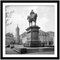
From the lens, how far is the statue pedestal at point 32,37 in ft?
9.00

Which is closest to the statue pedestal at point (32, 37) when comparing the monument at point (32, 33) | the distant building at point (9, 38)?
the monument at point (32, 33)

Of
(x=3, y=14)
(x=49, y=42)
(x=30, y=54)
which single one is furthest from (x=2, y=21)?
(x=49, y=42)

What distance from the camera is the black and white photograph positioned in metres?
2.71

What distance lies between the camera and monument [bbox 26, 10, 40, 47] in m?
2.73

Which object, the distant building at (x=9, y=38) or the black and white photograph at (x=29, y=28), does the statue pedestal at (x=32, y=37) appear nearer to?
the black and white photograph at (x=29, y=28)

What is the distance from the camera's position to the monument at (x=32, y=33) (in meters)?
2.73

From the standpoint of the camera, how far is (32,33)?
281 cm

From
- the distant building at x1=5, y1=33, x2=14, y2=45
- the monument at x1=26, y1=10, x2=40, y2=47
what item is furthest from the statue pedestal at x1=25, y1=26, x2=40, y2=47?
the distant building at x1=5, y1=33, x2=14, y2=45

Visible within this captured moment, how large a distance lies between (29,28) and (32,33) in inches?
6.5

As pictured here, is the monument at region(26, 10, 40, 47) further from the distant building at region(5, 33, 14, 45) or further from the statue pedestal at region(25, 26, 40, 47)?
the distant building at region(5, 33, 14, 45)

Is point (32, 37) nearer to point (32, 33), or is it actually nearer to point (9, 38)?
point (32, 33)

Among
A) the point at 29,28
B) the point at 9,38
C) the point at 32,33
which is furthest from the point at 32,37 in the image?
the point at 9,38

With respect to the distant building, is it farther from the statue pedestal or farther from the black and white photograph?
the statue pedestal

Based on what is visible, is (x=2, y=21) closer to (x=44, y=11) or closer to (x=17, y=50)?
(x=17, y=50)
